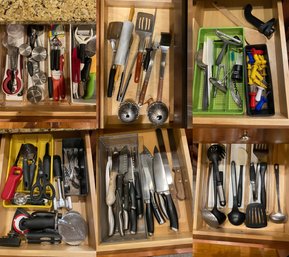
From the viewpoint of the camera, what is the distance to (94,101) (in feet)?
3.62

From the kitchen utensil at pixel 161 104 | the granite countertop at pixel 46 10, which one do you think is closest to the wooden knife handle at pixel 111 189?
the kitchen utensil at pixel 161 104

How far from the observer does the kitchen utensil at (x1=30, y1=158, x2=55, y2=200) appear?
1173 millimetres

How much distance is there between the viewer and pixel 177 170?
48.0 inches

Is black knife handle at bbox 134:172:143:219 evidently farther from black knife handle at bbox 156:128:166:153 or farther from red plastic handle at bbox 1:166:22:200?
red plastic handle at bbox 1:166:22:200

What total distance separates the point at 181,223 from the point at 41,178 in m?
0.46

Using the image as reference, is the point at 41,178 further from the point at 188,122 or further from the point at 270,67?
the point at 270,67

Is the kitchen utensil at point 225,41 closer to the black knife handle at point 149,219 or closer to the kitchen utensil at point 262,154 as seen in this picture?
the kitchen utensil at point 262,154

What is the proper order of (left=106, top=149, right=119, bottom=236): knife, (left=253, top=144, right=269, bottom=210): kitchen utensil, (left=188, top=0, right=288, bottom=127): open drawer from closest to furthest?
(left=188, top=0, right=288, bottom=127): open drawer
(left=106, top=149, right=119, bottom=236): knife
(left=253, top=144, right=269, bottom=210): kitchen utensil

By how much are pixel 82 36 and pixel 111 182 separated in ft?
1.49

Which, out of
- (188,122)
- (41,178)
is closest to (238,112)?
(188,122)

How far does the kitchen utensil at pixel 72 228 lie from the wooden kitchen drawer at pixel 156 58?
0.30m

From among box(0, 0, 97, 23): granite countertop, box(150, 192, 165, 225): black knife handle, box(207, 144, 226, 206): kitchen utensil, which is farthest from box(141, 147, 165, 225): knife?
box(0, 0, 97, 23): granite countertop

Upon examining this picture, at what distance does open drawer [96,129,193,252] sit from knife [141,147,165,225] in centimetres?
1

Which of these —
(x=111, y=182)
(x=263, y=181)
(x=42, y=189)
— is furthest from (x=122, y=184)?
(x=263, y=181)
